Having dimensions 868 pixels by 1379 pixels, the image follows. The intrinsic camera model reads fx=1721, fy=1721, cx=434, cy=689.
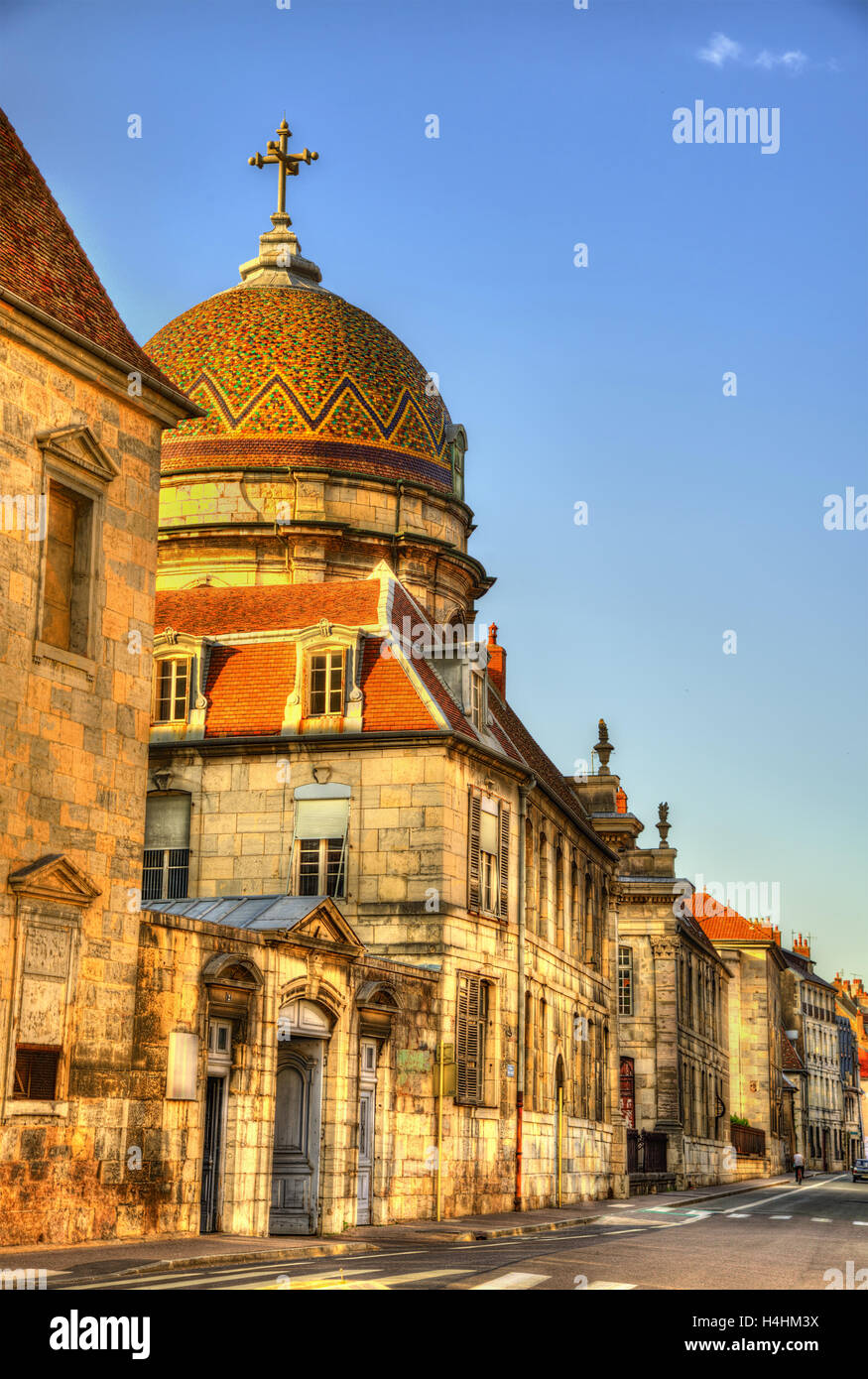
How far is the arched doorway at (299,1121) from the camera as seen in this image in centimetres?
2345

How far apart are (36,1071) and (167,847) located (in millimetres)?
11993

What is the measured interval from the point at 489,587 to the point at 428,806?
15442 millimetres

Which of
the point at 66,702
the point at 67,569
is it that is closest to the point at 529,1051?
the point at 66,702

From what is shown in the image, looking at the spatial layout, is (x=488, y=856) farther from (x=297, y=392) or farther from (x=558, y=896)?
A: (x=297, y=392)

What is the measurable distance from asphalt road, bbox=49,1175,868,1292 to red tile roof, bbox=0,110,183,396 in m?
10.1

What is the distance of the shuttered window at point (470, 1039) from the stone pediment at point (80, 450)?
1248 centimetres

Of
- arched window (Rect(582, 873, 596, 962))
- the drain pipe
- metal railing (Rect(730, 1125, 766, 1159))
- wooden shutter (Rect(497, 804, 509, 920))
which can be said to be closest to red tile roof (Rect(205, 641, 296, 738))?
wooden shutter (Rect(497, 804, 509, 920))

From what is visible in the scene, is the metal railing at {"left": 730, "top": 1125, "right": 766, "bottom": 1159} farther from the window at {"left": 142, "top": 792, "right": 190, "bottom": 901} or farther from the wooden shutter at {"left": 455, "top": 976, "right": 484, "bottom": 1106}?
the window at {"left": 142, "top": 792, "right": 190, "bottom": 901}

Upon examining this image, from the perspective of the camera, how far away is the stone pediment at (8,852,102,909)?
17431 mm

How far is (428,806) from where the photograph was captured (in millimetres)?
28391

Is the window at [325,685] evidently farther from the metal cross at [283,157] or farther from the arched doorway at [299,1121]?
the metal cross at [283,157]

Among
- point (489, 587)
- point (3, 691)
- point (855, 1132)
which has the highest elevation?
point (489, 587)

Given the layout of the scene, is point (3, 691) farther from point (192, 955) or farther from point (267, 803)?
point (267, 803)
